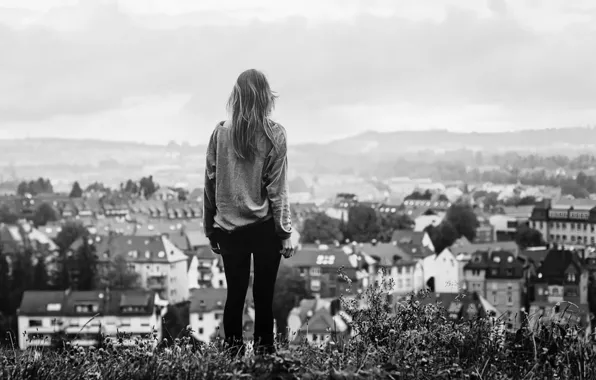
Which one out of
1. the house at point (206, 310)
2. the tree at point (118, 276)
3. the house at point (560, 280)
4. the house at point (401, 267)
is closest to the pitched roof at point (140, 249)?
the tree at point (118, 276)

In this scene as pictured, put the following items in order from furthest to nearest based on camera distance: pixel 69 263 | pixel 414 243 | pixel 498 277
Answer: pixel 414 243 < pixel 69 263 < pixel 498 277

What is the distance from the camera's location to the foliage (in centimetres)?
11769

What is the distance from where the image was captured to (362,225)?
244 feet

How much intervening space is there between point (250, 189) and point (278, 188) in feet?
0.39

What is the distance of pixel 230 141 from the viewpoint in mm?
4238

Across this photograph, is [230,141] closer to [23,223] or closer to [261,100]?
[261,100]

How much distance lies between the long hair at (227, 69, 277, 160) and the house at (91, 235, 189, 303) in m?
52.1

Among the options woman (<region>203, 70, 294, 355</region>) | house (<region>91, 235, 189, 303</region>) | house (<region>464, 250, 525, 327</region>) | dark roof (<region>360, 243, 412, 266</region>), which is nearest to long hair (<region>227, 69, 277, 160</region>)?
woman (<region>203, 70, 294, 355</region>)

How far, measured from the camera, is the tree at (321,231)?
7062 cm

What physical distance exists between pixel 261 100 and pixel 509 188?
102 meters

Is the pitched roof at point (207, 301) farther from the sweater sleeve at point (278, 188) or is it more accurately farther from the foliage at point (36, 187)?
the foliage at point (36, 187)

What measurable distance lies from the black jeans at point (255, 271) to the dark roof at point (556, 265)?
144 feet

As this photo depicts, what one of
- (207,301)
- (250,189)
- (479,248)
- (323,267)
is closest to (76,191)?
(323,267)

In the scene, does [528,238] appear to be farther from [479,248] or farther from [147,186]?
[147,186]
